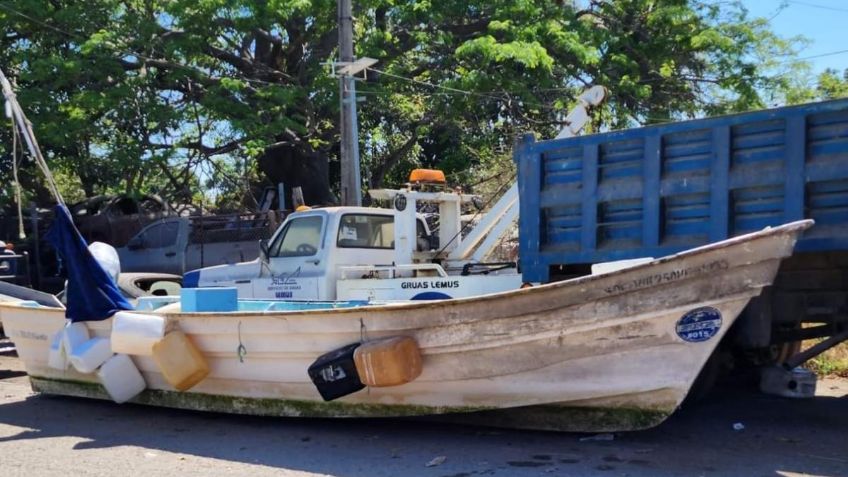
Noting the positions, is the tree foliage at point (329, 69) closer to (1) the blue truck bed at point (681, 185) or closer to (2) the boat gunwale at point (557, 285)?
(1) the blue truck bed at point (681, 185)

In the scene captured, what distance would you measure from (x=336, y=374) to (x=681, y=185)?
296 cm

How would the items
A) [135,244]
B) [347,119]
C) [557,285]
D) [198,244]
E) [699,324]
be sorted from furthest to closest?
[135,244]
[198,244]
[347,119]
[557,285]
[699,324]

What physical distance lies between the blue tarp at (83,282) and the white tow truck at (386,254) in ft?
5.63

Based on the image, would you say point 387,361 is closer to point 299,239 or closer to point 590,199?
point 590,199

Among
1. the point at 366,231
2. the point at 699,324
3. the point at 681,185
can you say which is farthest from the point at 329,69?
the point at 699,324

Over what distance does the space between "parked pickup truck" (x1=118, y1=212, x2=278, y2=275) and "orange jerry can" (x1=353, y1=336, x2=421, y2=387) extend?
870 centimetres

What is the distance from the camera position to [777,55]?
16156 mm

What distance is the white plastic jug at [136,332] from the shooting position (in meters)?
6.81

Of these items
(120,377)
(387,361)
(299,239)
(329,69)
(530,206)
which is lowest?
(120,377)

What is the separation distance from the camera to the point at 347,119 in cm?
1320

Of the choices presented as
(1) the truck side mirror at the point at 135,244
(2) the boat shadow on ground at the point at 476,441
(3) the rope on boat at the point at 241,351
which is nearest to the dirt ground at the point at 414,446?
(2) the boat shadow on ground at the point at 476,441

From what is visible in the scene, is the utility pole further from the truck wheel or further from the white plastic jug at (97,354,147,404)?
the truck wheel

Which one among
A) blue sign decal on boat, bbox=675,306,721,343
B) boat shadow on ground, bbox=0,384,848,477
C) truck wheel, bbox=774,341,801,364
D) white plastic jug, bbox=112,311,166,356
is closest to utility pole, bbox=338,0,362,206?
boat shadow on ground, bbox=0,384,848,477

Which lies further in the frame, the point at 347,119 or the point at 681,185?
the point at 347,119
